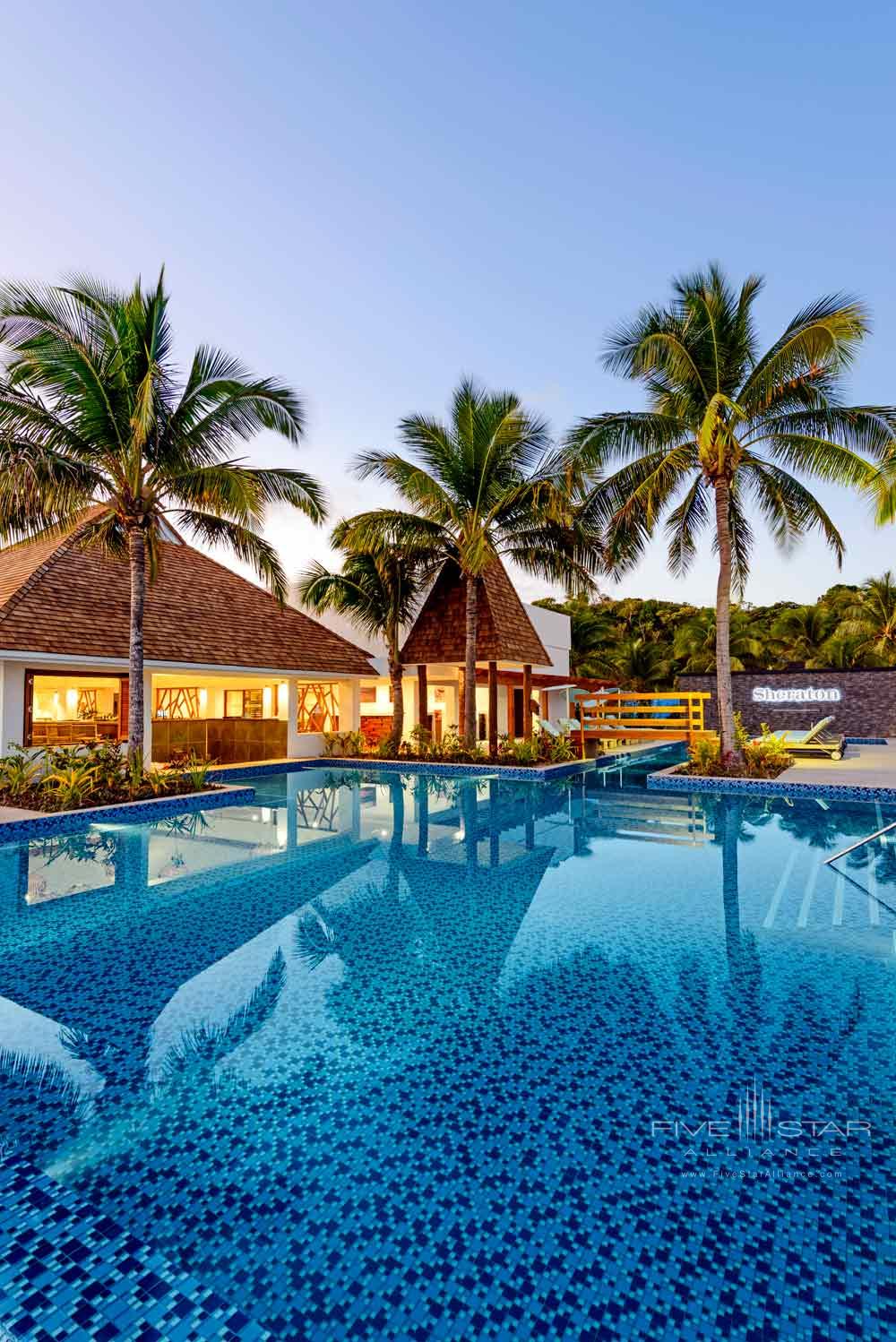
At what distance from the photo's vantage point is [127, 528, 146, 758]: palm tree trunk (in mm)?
12148

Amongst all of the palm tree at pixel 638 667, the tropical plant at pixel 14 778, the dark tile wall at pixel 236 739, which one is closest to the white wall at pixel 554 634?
the palm tree at pixel 638 667

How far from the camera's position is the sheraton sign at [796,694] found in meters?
→ 26.1

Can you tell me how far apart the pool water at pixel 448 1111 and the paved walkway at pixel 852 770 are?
697cm

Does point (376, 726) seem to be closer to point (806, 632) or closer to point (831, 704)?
point (831, 704)

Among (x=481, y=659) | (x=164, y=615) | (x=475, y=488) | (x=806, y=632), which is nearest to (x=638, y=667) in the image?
(x=806, y=632)

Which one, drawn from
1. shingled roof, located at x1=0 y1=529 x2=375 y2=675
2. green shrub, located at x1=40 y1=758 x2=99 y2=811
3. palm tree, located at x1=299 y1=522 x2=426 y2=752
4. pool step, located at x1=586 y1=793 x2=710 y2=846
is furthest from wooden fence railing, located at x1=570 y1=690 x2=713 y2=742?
green shrub, located at x1=40 y1=758 x2=99 y2=811

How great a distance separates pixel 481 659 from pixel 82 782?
34.8ft

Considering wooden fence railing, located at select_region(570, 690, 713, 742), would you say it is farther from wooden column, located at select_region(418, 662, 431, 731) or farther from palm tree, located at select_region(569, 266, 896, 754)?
wooden column, located at select_region(418, 662, 431, 731)

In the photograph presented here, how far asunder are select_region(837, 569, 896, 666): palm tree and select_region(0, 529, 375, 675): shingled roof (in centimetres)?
2439

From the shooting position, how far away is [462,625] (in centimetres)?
1961

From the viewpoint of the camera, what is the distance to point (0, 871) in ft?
26.6

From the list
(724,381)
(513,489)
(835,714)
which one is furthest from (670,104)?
(835,714)

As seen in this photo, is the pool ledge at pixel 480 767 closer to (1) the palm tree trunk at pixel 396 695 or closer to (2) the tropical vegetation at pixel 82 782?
(1) the palm tree trunk at pixel 396 695

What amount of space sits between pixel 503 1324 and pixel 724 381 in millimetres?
14975
